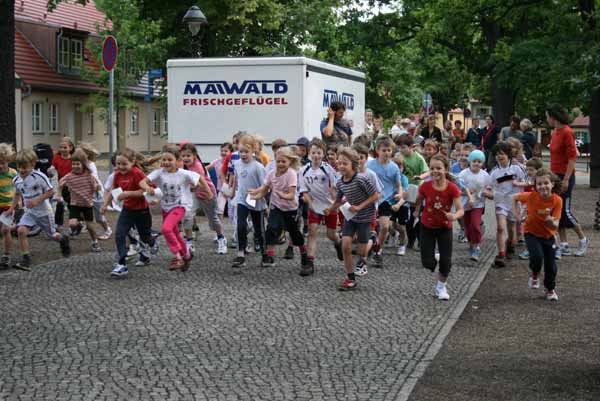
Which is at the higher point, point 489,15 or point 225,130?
point 489,15

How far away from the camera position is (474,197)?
44.8ft

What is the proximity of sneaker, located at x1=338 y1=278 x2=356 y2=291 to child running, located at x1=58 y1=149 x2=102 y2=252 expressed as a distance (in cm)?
461

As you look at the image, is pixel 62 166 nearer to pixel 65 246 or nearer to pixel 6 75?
pixel 6 75

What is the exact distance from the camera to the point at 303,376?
7.05 metres

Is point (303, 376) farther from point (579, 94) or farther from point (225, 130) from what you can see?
point (579, 94)

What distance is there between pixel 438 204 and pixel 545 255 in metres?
1.21

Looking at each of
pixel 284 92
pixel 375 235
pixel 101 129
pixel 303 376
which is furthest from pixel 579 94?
pixel 101 129

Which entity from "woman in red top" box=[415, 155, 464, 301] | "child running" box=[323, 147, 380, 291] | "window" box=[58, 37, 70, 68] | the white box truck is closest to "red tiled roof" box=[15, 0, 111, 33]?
"window" box=[58, 37, 70, 68]

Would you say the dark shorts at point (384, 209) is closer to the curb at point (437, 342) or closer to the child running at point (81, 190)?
the curb at point (437, 342)

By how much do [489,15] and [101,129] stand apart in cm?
2954

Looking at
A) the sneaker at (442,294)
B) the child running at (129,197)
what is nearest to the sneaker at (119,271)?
the child running at (129,197)

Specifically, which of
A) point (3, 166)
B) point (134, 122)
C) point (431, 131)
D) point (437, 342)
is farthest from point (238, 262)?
point (134, 122)

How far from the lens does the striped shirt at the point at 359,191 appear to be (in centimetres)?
1125

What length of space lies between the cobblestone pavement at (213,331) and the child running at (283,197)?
1.19 ft
